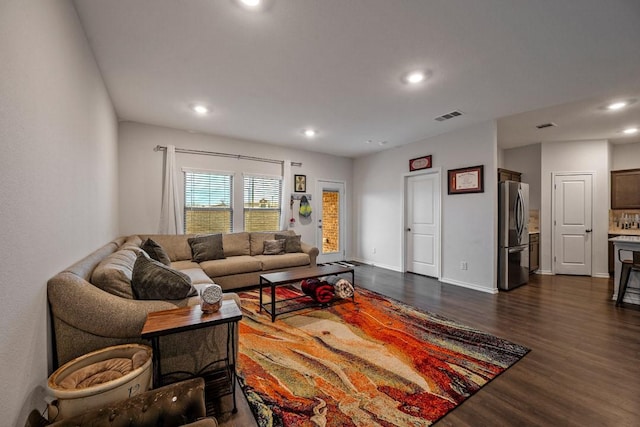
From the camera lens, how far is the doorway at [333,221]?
6.51 m

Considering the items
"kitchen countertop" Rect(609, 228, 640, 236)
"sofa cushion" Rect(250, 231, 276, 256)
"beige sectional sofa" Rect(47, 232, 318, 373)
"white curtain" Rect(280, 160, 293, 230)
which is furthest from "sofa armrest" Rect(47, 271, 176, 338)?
"kitchen countertop" Rect(609, 228, 640, 236)

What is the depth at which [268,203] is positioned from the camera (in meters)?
5.57

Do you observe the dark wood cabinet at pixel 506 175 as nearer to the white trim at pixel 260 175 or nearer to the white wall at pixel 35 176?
the white trim at pixel 260 175

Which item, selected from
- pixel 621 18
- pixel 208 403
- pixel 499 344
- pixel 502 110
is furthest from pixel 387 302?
pixel 621 18

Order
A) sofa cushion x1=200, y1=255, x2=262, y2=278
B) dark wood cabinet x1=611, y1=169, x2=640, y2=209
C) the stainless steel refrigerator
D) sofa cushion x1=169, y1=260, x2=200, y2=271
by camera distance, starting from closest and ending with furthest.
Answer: sofa cushion x1=169, y1=260, x2=200, y2=271 → sofa cushion x1=200, y1=255, x2=262, y2=278 → the stainless steel refrigerator → dark wood cabinet x1=611, y1=169, x2=640, y2=209

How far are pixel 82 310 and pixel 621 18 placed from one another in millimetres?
4009

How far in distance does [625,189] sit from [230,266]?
7.38 meters

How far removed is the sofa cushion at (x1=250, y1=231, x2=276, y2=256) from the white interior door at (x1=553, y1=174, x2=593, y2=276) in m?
5.68

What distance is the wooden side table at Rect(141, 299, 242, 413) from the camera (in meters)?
1.49

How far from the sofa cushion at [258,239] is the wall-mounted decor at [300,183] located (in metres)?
1.30

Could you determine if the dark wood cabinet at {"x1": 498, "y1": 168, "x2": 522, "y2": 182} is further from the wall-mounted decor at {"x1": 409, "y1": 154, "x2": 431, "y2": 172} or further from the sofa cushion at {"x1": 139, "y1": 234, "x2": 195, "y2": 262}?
the sofa cushion at {"x1": 139, "y1": 234, "x2": 195, "y2": 262}

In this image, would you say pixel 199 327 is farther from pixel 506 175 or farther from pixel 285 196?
pixel 506 175

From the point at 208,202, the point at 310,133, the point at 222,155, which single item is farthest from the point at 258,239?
the point at 310,133

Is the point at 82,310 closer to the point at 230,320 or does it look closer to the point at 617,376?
the point at 230,320
